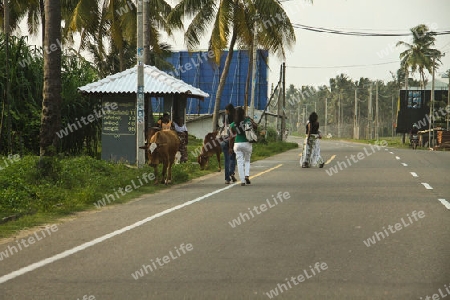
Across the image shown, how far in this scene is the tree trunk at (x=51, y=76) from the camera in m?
14.8

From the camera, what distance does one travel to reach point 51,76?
15.1 metres

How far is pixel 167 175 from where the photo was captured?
52.5 ft

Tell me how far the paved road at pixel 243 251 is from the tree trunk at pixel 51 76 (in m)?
3.79

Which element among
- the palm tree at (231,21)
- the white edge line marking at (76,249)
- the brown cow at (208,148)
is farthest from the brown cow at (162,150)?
the palm tree at (231,21)

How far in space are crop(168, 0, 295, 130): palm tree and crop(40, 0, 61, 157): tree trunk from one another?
50.5ft

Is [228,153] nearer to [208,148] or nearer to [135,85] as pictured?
[208,148]

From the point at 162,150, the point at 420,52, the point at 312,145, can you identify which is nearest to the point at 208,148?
the point at 312,145

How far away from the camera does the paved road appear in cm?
562

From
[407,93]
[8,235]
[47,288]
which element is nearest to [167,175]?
[8,235]

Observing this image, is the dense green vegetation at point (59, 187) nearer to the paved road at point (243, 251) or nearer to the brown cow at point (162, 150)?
the brown cow at point (162, 150)

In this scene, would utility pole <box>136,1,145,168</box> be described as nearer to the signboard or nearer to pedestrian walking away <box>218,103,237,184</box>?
pedestrian walking away <box>218,103,237,184</box>

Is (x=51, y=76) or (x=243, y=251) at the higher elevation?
(x=51, y=76)

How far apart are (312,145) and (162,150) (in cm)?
763

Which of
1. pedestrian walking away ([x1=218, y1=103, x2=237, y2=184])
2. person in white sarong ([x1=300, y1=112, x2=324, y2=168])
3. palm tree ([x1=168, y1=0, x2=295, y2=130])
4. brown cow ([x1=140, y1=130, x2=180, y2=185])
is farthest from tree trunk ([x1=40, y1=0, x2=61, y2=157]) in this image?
palm tree ([x1=168, y1=0, x2=295, y2=130])
